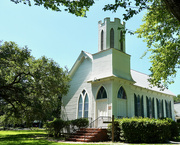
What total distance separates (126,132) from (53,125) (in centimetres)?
701

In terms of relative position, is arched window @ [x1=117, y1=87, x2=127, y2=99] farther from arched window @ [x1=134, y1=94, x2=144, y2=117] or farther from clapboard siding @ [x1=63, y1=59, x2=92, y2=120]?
clapboard siding @ [x1=63, y1=59, x2=92, y2=120]

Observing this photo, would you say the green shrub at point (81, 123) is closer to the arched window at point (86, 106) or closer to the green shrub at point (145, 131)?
the arched window at point (86, 106)

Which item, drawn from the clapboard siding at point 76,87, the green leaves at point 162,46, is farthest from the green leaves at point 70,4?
the clapboard siding at point 76,87

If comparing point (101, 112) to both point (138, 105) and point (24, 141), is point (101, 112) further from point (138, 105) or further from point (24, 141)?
point (24, 141)

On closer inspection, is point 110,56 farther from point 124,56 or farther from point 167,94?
point 167,94

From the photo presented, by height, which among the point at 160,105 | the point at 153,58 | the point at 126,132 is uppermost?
the point at 153,58

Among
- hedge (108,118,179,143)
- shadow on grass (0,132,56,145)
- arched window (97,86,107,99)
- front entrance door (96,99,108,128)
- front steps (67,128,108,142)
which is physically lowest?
shadow on grass (0,132,56,145)

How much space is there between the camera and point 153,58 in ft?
54.9

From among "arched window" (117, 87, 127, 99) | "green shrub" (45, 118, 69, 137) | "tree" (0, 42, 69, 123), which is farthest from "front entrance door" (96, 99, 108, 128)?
"tree" (0, 42, 69, 123)

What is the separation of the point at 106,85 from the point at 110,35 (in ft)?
17.2

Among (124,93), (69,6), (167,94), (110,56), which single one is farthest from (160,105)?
(69,6)

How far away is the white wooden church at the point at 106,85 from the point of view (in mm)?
16750

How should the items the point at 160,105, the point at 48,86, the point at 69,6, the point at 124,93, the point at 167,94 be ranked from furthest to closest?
the point at 167,94 → the point at 160,105 → the point at 124,93 → the point at 48,86 → the point at 69,6

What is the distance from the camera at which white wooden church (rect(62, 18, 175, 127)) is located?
16750 mm
